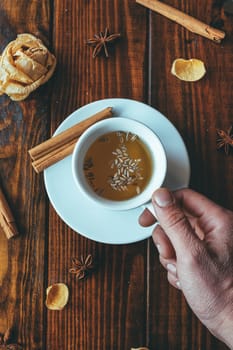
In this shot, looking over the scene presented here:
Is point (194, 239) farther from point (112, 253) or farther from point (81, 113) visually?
point (81, 113)

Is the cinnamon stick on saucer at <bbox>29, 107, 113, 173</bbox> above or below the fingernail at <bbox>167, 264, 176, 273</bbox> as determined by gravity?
above

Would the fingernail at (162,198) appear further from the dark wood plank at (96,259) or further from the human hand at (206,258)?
the dark wood plank at (96,259)

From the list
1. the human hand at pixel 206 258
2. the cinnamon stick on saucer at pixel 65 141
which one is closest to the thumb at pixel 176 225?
the human hand at pixel 206 258

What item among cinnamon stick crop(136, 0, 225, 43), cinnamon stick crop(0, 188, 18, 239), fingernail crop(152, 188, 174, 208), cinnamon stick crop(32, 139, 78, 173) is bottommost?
cinnamon stick crop(0, 188, 18, 239)

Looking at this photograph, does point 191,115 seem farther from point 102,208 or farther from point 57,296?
point 57,296

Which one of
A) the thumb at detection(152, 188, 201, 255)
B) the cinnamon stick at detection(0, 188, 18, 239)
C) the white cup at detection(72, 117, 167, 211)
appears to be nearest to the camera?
the thumb at detection(152, 188, 201, 255)

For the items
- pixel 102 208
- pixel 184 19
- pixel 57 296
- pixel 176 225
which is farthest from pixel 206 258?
pixel 184 19

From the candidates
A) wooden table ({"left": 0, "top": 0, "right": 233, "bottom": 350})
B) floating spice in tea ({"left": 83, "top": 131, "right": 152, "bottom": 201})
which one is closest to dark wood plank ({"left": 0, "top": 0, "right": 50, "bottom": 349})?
wooden table ({"left": 0, "top": 0, "right": 233, "bottom": 350})

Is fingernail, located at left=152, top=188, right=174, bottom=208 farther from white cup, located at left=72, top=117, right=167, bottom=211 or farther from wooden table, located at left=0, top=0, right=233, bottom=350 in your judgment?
wooden table, located at left=0, top=0, right=233, bottom=350
